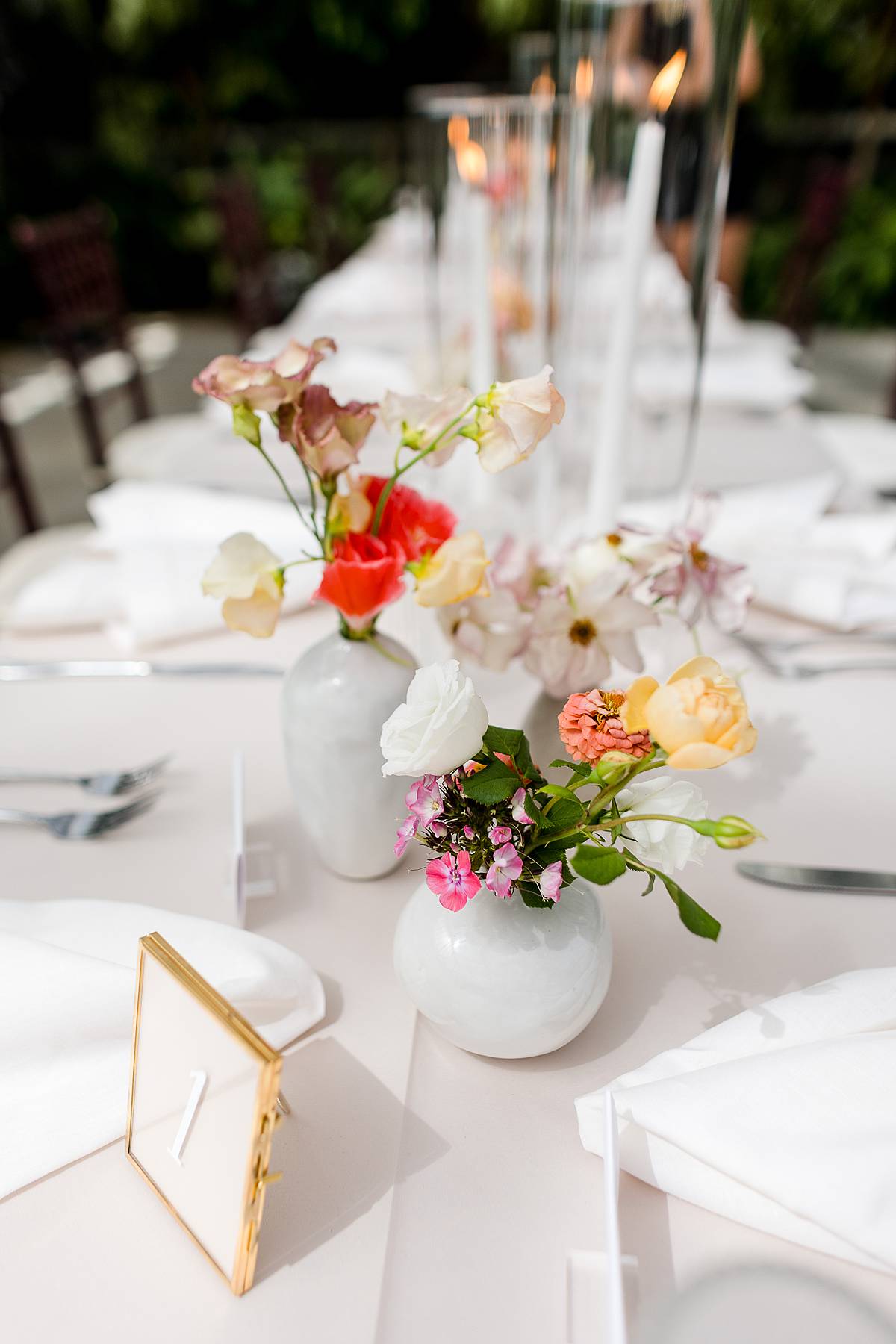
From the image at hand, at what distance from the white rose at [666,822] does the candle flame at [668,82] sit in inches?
24.7

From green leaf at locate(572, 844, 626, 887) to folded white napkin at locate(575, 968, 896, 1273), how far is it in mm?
110

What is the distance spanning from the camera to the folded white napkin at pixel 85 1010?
50 centimetres

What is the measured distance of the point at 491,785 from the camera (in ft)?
1.54

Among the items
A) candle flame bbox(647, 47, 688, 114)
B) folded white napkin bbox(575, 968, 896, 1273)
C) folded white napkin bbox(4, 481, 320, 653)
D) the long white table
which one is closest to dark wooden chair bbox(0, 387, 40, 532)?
folded white napkin bbox(4, 481, 320, 653)

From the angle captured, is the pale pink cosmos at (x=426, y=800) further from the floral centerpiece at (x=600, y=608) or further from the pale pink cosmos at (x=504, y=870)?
the floral centerpiece at (x=600, y=608)

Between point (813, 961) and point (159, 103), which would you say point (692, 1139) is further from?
point (159, 103)

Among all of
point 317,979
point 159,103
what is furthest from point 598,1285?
point 159,103

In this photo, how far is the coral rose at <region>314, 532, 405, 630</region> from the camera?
57 cm

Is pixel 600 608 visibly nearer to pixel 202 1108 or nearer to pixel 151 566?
pixel 202 1108

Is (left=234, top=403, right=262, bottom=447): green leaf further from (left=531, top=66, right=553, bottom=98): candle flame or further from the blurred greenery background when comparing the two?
the blurred greenery background

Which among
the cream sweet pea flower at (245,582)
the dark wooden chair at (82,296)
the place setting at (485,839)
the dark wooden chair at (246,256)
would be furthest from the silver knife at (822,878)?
the dark wooden chair at (246,256)

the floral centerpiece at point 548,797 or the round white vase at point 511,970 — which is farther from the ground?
the floral centerpiece at point 548,797

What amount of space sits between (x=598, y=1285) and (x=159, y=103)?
783 centimetres

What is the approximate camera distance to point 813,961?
612 mm
